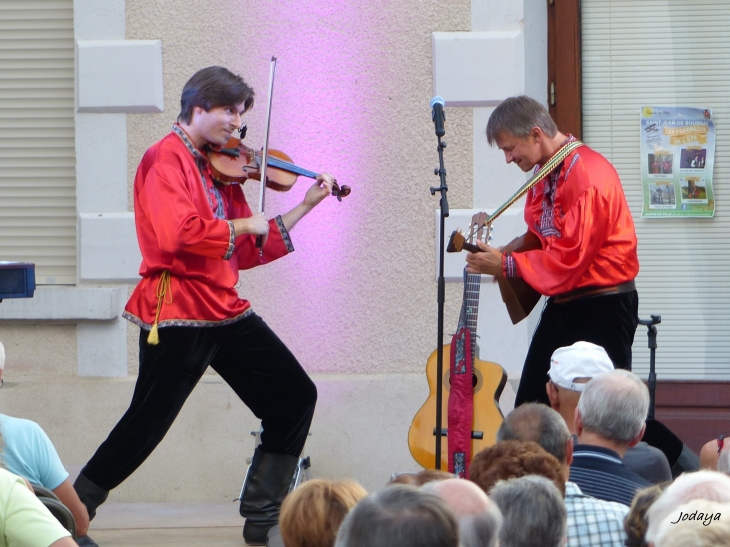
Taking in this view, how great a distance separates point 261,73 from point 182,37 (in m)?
0.44

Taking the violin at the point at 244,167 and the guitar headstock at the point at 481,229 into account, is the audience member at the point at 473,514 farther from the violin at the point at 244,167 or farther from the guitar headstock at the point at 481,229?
the guitar headstock at the point at 481,229

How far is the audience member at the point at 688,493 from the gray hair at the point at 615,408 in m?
0.92

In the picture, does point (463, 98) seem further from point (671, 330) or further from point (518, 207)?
point (671, 330)

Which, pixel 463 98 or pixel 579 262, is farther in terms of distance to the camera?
pixel 463 98

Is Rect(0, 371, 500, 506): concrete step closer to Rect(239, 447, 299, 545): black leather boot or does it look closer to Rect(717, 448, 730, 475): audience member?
Rect(239, 447, 299, 545): black leather boot

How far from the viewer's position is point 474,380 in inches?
184

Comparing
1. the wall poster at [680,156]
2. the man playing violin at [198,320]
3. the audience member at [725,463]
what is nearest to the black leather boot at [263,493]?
the man playing violin at [198,320]

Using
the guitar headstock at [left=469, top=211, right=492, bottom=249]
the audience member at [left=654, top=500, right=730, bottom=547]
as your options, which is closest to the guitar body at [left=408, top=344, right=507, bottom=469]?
the guitar headstock at [left=469, top=211, right=492, bottom=249]

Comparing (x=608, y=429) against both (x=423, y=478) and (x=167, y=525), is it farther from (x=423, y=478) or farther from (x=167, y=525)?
(x=167, y=525)

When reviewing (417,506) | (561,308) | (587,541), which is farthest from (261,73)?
(417,506)

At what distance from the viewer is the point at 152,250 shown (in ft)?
13.6

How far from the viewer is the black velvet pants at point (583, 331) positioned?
4246 mm

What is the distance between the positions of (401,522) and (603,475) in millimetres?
1375

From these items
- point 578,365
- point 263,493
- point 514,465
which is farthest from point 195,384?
point 514,465
